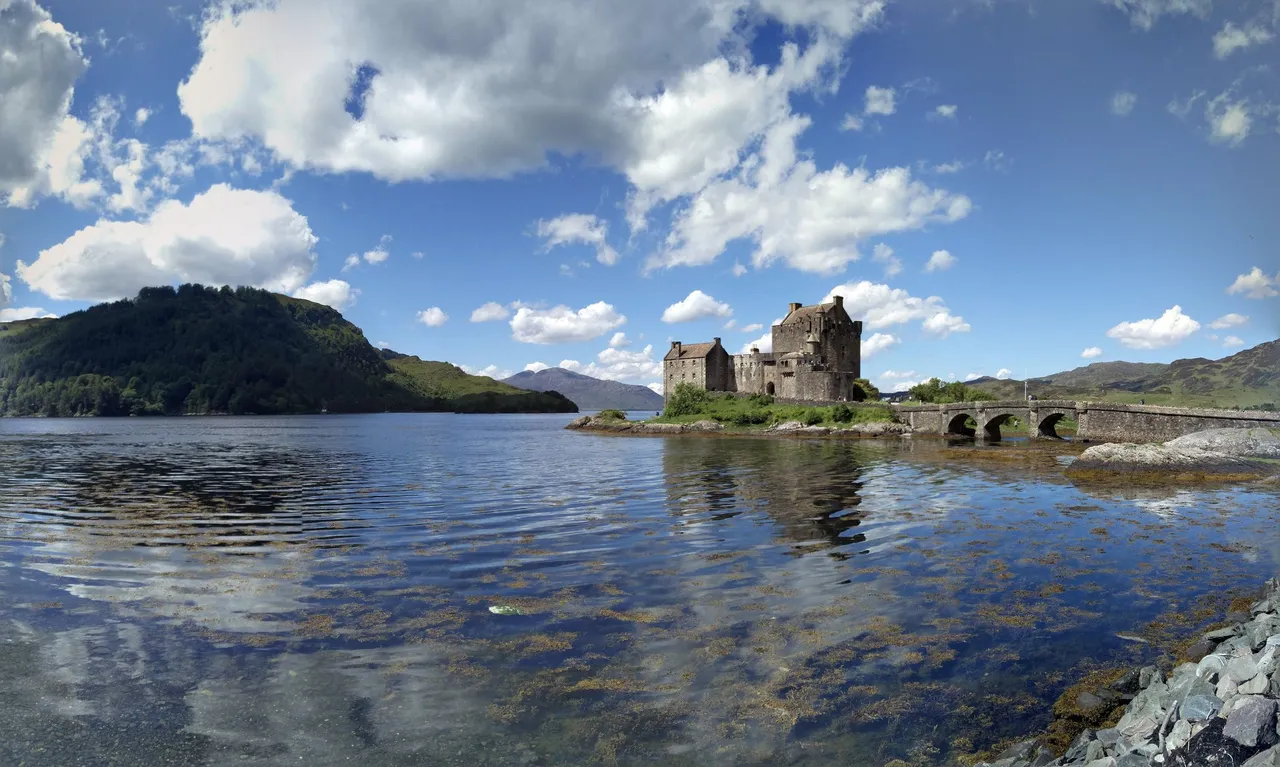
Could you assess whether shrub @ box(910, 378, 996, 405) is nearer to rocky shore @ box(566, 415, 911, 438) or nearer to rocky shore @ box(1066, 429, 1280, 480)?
rocky shore @ box(566, 415, 911, 438)

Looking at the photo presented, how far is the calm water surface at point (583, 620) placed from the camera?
9.24 meters

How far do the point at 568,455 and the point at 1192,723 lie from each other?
60.2 meters

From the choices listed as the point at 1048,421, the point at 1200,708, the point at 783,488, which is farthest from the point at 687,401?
the point at 1200,708

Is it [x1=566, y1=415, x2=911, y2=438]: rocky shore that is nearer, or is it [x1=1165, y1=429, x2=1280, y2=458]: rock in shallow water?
[x1=1165, y1=429, x2=1280, y2=458]: rock in shallow water

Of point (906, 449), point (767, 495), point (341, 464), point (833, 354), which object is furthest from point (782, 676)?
point (833, 354)

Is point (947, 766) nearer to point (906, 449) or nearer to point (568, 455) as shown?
point (568, 455)

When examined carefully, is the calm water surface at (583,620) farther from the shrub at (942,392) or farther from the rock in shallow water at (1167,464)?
the shrub at (942,392)

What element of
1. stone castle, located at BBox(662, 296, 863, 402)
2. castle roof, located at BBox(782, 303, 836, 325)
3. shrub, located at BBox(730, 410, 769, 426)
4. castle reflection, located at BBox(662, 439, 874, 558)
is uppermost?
castle roof, located at BBox(782, 303, 836, 325)

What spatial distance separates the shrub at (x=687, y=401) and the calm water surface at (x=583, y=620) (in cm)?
8657

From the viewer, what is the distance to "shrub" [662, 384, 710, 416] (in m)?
119

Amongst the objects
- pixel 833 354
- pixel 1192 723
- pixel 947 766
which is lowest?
pixel 947 766

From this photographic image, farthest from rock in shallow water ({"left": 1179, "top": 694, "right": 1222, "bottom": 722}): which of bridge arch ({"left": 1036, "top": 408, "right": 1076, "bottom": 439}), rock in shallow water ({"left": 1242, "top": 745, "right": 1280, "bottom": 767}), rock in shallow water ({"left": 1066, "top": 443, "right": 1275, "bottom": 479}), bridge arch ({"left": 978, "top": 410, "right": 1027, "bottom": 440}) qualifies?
bridge arch ({"left": 978, "top": 410, "right": 1027, "bottom": 440})

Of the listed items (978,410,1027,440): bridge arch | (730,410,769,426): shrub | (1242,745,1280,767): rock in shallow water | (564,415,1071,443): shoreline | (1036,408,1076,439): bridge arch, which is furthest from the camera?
(730,410,769,426): shrub

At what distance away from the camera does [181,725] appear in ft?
30.6
